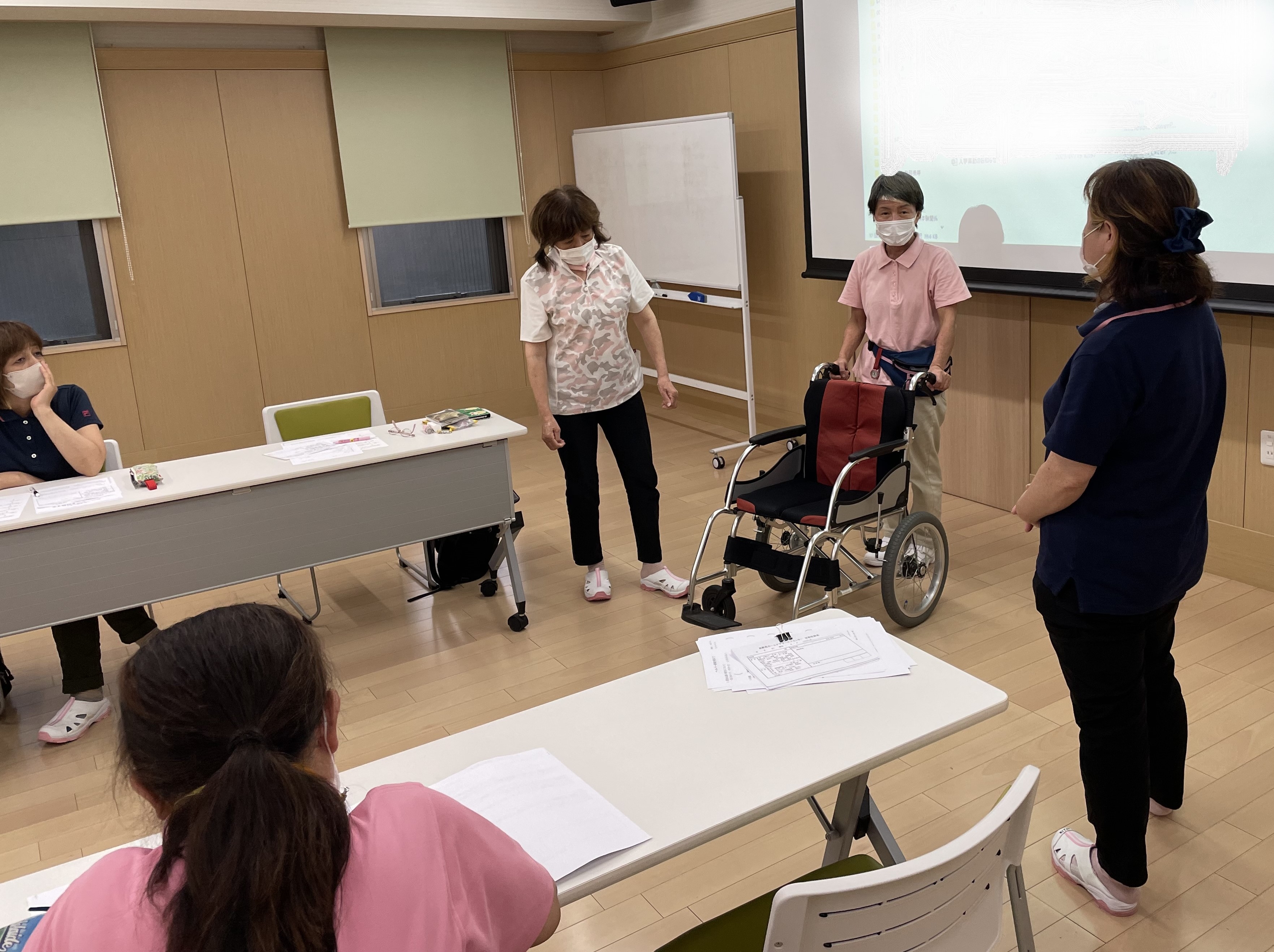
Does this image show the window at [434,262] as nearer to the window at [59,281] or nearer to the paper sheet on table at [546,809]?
the window at [59,281]

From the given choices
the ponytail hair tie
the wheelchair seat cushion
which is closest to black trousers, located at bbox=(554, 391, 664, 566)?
the wheelchair seat cushion

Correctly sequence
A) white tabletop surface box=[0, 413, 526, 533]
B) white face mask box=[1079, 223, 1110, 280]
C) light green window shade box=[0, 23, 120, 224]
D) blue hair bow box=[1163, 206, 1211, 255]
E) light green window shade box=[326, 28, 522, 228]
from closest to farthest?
1. blue hair bow box=[1163, 206, 1211, 255]
2. white face mask box=[1079, 223, 1110, 280]
3. white tabletop surface box=[0, 413, 526, 533]
4. light green window shade box=[0, 23, 120, 224]
5. light green window shade box=[326, 28, 522, 228]

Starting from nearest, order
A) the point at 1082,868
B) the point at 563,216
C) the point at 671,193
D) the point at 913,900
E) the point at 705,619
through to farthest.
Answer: the point at 913,900
the point at 1082,868
the point at 705,619
the point at 563,216
the point at 671,193

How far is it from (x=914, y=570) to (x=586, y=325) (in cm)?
140

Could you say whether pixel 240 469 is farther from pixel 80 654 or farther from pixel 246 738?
pixel 246 738

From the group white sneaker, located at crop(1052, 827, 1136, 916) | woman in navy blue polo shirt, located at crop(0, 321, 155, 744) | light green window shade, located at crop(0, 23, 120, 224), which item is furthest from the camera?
light green window shade, located at crop(0, 23, 120, 224)

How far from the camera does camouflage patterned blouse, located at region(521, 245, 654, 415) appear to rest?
3.68 metres

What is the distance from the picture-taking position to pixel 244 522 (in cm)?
332

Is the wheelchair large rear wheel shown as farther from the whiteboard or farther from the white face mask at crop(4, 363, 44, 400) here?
the white face mask at crop(4, 363, 44, 400)

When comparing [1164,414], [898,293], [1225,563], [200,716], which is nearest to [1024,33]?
A: [898,293]

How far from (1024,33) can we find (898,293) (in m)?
1.07

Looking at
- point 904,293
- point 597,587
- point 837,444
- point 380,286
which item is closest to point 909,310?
point 904,293

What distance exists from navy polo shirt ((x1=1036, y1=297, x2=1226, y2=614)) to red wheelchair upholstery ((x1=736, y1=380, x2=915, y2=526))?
1.42m

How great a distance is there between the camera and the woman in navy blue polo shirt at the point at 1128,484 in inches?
71.2
